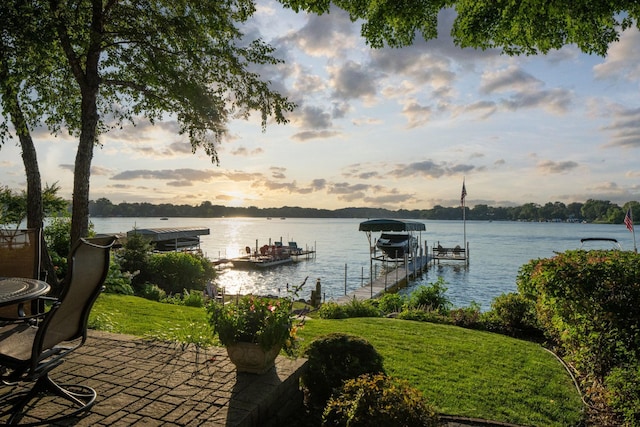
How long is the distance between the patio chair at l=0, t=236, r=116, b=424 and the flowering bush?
48.4 inches

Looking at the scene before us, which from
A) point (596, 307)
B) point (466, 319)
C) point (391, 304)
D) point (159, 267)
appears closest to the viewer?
point (596, 307)

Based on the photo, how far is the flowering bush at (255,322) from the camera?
156 inches

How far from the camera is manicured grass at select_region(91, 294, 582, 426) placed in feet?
15.6

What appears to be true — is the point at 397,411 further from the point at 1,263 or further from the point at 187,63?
the point at 187,63

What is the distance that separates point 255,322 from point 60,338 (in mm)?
1735

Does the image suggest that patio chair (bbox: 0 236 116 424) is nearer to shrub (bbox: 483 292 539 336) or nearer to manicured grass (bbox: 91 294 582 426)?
manicured grass (bbox: 91 294 582 426)

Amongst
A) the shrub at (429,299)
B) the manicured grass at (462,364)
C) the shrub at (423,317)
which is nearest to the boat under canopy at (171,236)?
the shrub at (429,299)

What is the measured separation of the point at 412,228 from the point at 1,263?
34.6 metres

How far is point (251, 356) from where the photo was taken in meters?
3.95

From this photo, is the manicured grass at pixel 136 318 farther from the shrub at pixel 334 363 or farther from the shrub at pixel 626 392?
the shrub at pixel 626 392

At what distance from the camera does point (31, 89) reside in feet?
36.2

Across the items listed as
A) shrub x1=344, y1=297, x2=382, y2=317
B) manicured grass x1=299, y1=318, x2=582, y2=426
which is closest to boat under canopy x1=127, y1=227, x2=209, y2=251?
shrub x1=344, y1=297, x2=382, y2=317

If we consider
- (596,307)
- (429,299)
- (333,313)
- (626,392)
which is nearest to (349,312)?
(333,313)

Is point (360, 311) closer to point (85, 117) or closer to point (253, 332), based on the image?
point (253, 332)
